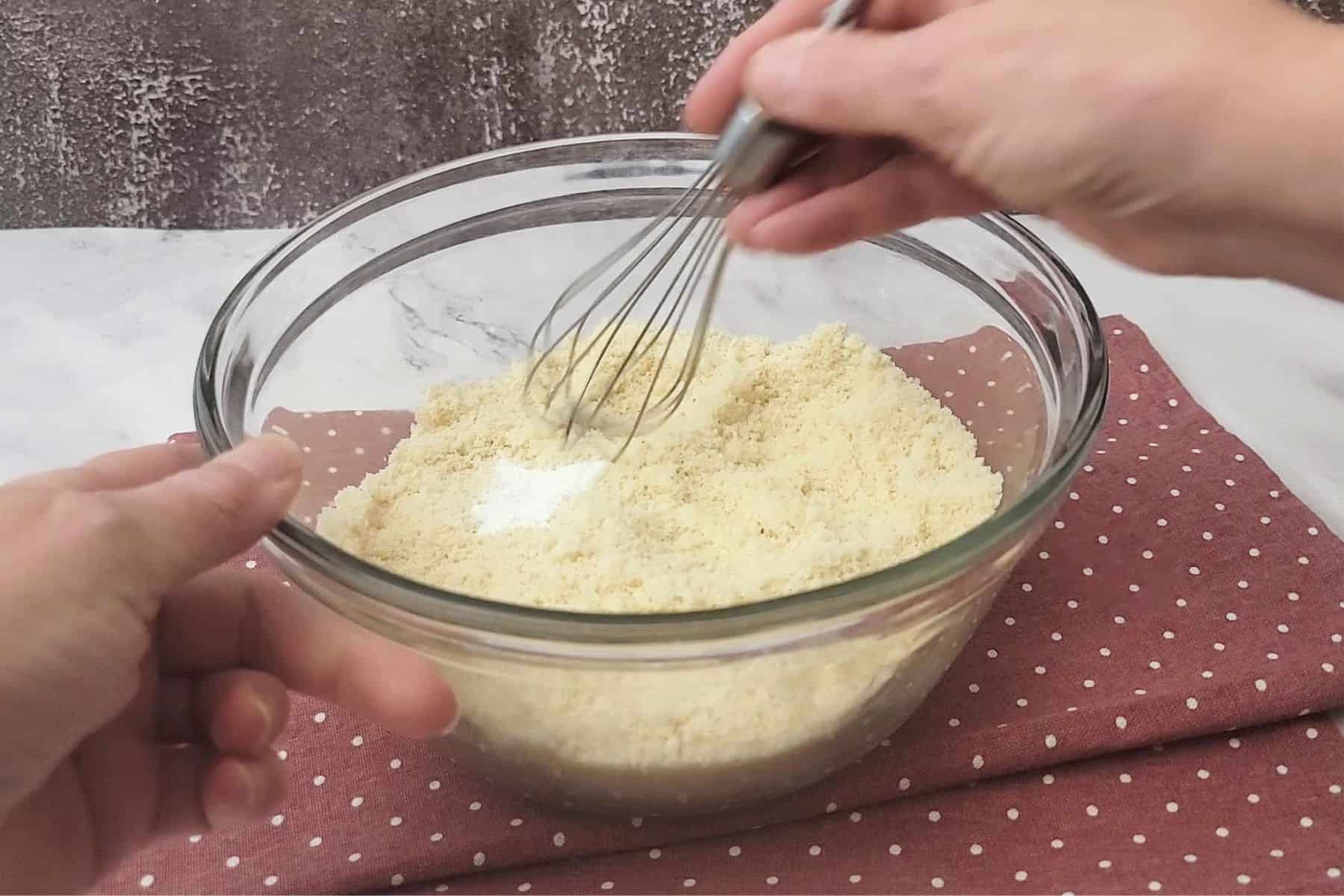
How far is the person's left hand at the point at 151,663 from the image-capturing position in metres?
0.48

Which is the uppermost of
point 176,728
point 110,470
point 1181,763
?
point 110,470

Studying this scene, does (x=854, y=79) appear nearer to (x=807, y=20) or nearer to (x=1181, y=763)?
(x=807, y=20)

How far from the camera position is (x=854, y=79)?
583 millimetres

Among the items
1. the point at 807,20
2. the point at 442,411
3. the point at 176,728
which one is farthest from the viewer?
the point at 442,411

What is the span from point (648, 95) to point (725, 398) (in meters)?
0.44

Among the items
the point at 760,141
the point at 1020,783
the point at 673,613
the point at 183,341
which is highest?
the point at 760,141

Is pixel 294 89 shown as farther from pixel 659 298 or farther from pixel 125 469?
pixel 125 469

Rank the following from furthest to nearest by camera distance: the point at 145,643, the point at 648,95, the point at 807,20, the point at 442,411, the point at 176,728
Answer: the point at 648,95 < the point at 442,411 < the point at 807,20 < the point at 176,728 < the point at 145,643

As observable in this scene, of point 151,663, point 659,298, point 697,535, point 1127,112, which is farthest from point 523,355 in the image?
point 1127,112

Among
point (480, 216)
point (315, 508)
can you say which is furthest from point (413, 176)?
point (315, 508)

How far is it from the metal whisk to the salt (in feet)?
0.10

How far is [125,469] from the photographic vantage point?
1.93 feet

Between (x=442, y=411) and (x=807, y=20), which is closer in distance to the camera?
(x=807, y=20)

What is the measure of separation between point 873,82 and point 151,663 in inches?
17.8
